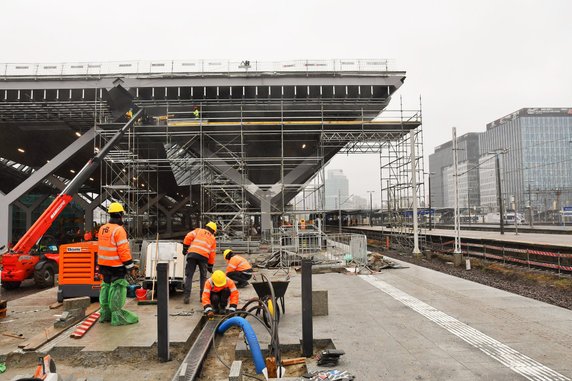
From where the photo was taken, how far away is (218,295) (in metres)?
7.28

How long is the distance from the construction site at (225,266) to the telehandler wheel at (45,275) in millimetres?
41

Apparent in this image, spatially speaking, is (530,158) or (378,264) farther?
(530,158)

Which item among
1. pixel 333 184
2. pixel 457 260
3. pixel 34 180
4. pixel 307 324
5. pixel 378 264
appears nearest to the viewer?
pixel 307 324

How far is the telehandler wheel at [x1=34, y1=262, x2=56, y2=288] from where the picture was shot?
40.8 ft

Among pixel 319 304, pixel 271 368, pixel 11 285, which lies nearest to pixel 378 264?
pixel 319 304

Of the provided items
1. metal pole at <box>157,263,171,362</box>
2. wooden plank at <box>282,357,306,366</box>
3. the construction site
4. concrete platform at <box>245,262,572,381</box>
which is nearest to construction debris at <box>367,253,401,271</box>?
the construction site

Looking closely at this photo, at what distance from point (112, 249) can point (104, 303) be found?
3.43 feet

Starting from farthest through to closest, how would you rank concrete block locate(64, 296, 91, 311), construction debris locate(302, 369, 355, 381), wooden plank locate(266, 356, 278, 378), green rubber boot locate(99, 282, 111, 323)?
concrete block locate(64, 296, 91, 311) → green rubber boot locate(99, 282, 111, 323) → wooden plank locate(266, 356, 278, 378) → construction debris locate(302, 369, 355, 381)

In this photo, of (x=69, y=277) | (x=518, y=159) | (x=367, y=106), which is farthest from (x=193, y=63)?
(x=518, y=159)

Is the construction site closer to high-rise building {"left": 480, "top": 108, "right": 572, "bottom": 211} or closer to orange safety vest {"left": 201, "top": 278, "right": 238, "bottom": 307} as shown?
orange safety vest {"left": 201, "top": 278, "right": 238, "bottom": 307}

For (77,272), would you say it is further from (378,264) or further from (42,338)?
(378,264)

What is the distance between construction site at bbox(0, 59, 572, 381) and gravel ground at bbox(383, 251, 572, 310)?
4.89 feet

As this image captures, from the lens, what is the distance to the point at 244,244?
20.3m

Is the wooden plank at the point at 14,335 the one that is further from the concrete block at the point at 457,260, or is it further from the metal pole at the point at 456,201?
the metal pole at the point at 456,201
